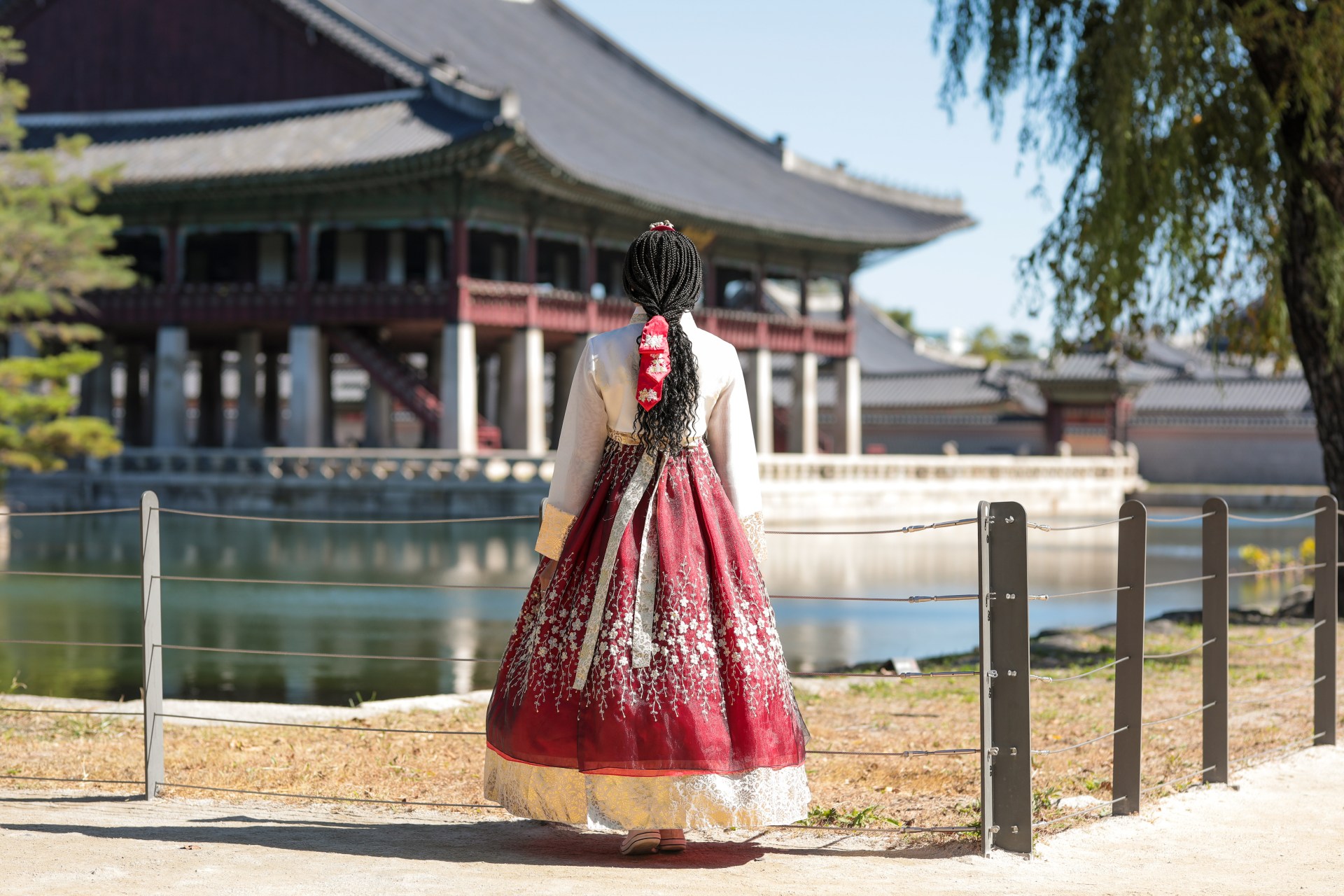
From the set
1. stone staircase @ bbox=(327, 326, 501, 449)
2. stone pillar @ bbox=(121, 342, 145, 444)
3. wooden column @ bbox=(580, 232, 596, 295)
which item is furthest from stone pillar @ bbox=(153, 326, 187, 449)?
wooden column @ bbox=(580, 232, 596, 295)

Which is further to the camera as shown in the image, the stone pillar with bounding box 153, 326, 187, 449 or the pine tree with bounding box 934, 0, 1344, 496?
the stone pillar with bounding box 153, 326, 187, 449

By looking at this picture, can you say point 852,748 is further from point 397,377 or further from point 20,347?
point 20,347

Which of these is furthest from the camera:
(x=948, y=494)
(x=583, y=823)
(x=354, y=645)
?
(x=948, y=494)

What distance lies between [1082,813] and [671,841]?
1.28 m

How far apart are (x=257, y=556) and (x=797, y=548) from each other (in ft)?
24.0

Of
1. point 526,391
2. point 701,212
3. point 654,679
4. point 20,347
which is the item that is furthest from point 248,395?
point 654,679

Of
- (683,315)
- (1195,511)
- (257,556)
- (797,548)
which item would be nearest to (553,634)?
(683,315)

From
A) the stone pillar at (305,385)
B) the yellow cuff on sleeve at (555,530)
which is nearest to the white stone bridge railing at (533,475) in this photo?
the stone pillar at (305,385)

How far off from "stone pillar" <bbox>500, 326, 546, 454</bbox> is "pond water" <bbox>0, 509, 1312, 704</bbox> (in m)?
3.55

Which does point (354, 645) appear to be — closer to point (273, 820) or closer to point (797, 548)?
point (273, 820)

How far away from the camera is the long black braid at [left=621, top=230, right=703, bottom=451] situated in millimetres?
3822

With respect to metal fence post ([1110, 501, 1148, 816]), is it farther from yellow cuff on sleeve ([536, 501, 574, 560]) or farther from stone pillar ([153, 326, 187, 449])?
stone pillar ([153, 326, 187, 449])

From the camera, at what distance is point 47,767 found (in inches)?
200

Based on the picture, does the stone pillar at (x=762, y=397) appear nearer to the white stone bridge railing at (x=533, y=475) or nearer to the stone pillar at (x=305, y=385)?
the white stone bridge railing at (x=533, y=475)
